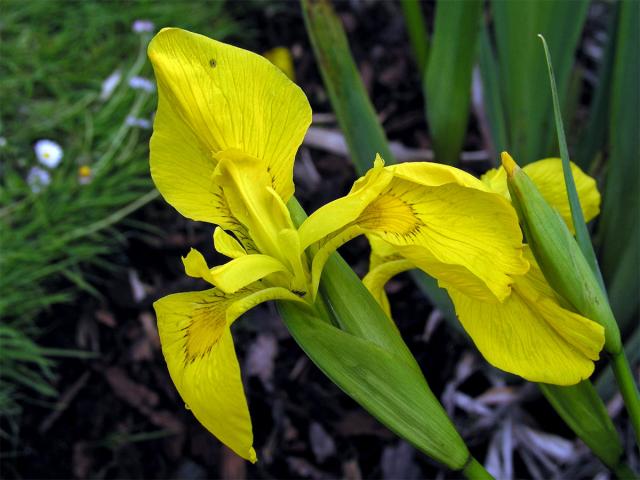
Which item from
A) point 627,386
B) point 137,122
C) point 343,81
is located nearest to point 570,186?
point 627,386

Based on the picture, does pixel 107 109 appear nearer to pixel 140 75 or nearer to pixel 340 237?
pixel 140 75

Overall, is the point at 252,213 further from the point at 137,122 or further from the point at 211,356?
the point at 137,122

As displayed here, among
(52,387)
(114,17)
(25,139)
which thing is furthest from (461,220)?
(114,17)

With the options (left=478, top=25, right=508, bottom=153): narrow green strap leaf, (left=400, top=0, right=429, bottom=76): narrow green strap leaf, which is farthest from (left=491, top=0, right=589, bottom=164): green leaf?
(left=400, top=0, right=429, bottom=76): narrow green strap leaf

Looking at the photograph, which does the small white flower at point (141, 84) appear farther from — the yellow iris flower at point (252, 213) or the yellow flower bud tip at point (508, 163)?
the yellow flower bud tip at point (508, 163)

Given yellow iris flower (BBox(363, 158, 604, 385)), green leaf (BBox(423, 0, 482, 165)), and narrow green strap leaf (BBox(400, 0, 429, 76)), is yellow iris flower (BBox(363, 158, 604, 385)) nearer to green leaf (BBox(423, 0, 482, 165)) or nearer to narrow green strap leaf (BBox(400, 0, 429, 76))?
green leaf (BBox(423, 0, 482, 165))

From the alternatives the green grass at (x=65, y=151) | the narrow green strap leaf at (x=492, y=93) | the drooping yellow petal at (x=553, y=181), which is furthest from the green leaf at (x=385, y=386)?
the green grass at (x=65, y=151)

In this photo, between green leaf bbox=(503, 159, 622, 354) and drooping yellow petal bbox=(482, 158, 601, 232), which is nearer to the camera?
green leaf bbox=(503, 159, 622, 354)
